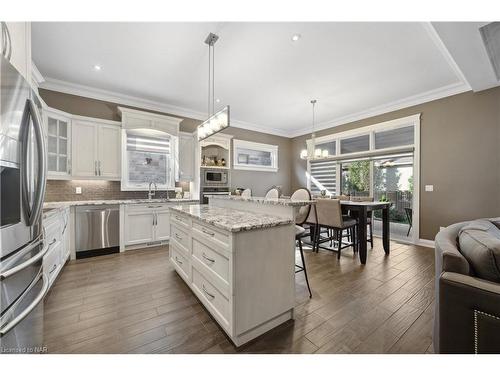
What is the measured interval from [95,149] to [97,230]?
141 centimetres

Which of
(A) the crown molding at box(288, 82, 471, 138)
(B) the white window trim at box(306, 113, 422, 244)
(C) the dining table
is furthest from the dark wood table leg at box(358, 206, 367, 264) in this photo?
(A) the crown molding at box(288, 82, 471, 138)

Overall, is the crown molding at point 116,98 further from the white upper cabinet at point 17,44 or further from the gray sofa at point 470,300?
the gray sofa at point 470,300

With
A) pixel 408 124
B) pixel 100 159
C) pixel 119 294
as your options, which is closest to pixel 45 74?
pixel 100 159

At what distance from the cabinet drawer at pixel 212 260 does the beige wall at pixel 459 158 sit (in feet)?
14.1

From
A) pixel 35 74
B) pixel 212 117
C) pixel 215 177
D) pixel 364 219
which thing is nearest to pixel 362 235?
pixel 364 219

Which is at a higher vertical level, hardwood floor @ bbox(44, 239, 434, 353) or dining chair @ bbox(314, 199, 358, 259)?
dining chair @ bbox(314, 199, 358, 259)

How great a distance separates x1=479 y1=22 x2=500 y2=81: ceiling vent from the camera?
1.97 metres

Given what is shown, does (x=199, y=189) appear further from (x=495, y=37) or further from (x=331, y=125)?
(x=495, y=37)

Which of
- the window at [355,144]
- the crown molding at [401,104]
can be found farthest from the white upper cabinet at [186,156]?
the window at [355,144]

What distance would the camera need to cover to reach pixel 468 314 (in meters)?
1.00

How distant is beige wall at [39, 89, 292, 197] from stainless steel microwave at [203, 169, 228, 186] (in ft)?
2.23

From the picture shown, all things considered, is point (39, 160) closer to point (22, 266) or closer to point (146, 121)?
point (22, 266)

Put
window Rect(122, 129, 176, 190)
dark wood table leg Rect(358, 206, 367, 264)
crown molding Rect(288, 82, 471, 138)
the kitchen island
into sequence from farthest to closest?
window Rect(122, 129, 176, 190), crown molding Rect(288, 82, 471, 138), dark wood table leg Rect(358, 206, 367, 264), the kitchen island

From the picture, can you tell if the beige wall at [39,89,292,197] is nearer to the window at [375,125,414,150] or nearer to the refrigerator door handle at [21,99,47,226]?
the window at [375,125,414,150]
